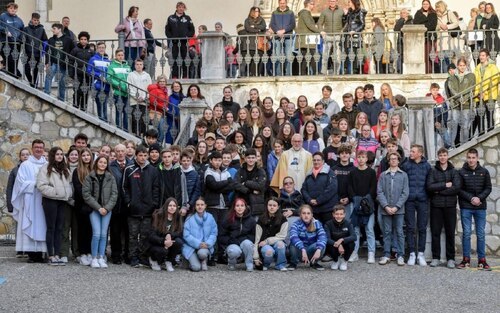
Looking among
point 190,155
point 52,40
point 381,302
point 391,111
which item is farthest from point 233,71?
point 381,302

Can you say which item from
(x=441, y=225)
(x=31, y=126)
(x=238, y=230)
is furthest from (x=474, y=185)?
(x=31, y=126)

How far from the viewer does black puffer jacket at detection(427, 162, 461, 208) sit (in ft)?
54.1

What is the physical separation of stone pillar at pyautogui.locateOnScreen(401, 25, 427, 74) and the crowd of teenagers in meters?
5.08

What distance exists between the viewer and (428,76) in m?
22.0

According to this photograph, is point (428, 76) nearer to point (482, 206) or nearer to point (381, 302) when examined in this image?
point (482, 206)

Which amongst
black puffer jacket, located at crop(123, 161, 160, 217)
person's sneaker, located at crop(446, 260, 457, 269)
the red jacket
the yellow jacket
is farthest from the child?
the red jacket

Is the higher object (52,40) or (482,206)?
(52,40)

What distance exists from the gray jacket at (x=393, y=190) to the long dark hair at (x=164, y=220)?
Answer: 9.02ft

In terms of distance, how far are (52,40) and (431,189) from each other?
7.99m

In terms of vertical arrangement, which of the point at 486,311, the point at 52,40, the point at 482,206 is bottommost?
the point at 486,311

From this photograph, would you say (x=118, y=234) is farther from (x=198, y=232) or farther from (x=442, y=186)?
(x=442, y=186)

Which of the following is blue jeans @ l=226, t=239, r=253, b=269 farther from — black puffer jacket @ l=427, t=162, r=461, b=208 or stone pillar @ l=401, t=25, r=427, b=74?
stone pillar @ l=401, t=25, r=427, b=74

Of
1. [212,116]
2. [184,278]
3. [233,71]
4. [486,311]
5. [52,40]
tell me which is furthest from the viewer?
[233,71]

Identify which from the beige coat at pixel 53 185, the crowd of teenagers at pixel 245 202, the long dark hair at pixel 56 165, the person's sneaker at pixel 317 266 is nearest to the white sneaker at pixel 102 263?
the crowd of teenagers at pixel 245 202
